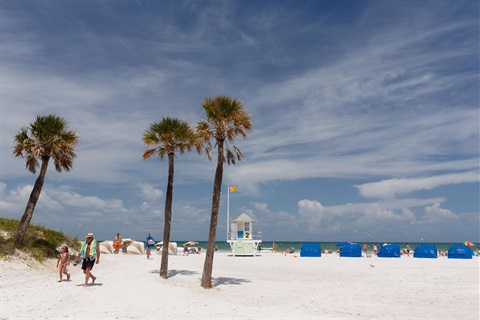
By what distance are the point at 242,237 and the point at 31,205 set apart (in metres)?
24.0

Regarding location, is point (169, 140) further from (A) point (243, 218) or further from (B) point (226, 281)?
(A) point (243, 218)

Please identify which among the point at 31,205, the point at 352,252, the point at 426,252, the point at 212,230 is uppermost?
the point at 31,205

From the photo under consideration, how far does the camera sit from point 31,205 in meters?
20.4

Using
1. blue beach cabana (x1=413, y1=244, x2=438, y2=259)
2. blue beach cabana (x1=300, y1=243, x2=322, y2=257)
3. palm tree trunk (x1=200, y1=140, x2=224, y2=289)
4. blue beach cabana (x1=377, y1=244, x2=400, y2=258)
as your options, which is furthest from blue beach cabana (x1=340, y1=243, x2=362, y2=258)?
palm tree trunk (x1=200, y1=140, x2=224, y2=289)

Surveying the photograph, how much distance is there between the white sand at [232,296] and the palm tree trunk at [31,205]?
186 cm

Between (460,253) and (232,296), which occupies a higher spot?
(460,253)

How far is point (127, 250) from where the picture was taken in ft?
118

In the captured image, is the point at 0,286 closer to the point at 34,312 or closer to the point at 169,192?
the point at 34,312

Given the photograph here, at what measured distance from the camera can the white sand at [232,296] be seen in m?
11.8

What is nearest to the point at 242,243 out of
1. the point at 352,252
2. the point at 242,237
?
the point at 242,237

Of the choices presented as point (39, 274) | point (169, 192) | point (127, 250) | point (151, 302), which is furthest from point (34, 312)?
point (127, 250)

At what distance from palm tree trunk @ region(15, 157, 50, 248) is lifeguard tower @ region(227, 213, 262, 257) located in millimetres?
22591

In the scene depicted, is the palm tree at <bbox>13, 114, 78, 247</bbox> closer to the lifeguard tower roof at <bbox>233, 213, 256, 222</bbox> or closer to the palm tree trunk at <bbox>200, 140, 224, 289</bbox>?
the palm tree trunk at <bbox>200, 140, 224, 289</bbox>

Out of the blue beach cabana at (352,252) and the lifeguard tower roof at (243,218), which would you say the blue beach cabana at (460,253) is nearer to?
the blue beach cabana at (352,252)
